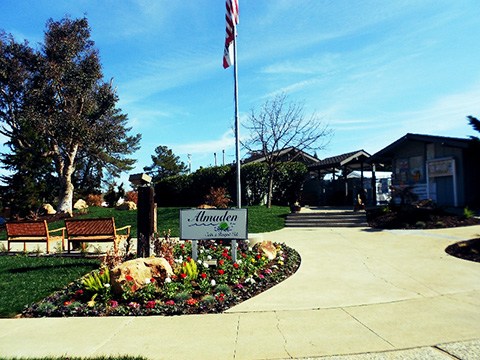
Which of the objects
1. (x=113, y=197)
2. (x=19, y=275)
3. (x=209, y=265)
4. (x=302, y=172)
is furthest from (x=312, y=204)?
(x=19, y=275)

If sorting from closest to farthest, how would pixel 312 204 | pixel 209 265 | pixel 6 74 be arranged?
pixel 209 265, pixel 6 74, pixel 312 204

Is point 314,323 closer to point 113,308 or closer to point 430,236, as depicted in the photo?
point 113,308

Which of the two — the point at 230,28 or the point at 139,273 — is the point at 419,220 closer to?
the point at 230,28

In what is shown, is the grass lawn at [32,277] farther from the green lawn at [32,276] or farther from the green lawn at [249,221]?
the green lawn at [249,221]

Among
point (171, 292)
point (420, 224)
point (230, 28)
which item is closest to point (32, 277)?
point (171, 292)

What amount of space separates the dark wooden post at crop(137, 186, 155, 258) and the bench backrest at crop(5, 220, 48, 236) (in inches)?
164

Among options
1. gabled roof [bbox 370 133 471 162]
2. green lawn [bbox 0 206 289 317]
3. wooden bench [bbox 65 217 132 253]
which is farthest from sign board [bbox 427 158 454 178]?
green lawn [bbox 0 206 289 317]

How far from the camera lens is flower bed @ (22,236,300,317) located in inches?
195

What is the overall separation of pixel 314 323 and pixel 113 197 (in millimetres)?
25217

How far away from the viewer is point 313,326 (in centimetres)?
423

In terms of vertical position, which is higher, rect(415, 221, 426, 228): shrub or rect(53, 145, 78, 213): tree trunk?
rect(53, 145, 78, 213): tree trunk

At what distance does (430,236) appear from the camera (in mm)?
10750

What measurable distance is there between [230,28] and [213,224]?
688 centimetres

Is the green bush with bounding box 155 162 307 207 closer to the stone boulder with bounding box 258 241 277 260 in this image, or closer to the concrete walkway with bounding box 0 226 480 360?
the stone boulder with bounding box 258 241 277 260
